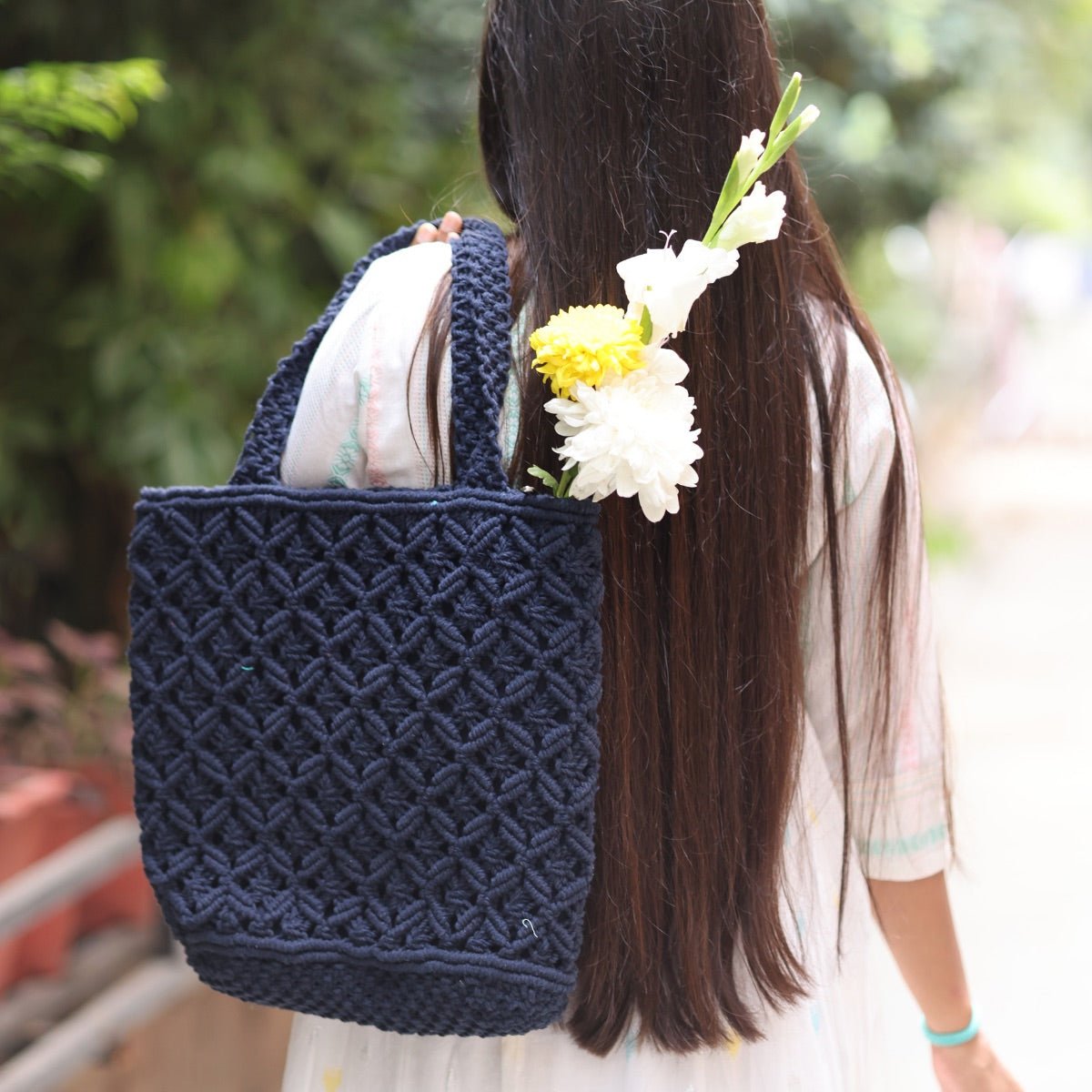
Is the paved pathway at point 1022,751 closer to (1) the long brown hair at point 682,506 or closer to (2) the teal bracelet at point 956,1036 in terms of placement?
(2) the teal bracelet at point 956,1036

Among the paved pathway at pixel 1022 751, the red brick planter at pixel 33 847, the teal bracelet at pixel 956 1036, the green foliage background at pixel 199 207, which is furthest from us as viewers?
the paved pathway at pixel 1022 751

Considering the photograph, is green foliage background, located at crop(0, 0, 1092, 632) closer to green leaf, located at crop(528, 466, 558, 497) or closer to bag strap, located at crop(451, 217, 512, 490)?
bag strap, located at crop(451, 217, 512, 490)

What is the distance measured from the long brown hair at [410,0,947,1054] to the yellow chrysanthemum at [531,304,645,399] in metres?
0.07

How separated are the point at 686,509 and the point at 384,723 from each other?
292mm

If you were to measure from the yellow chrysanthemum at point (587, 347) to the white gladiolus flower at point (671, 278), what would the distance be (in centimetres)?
2

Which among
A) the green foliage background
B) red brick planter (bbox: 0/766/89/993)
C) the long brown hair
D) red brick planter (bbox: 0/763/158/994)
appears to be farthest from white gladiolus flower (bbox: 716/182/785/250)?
red brick planter (bbox: 0/766/89/993)

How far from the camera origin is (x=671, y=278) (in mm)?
868

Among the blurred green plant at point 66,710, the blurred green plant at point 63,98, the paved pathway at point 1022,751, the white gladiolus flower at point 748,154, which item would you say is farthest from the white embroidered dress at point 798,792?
the blurred green plant at point 66,710

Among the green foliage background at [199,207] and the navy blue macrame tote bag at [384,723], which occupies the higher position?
the green foliage background at [199,207]

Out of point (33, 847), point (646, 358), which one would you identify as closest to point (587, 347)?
point (646, 358)

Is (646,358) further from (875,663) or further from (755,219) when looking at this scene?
(875,663)

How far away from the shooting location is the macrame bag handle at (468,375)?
0.91 metres

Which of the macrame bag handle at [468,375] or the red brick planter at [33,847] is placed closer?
the macrame bag handle at [468,375]

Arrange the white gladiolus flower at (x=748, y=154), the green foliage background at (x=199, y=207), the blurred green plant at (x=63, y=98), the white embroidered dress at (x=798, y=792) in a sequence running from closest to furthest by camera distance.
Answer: the white gladiolus flower at (x=748, y=154), the white embroidered dress at (x=798, y=792), the blurred green plant at (x=63, y=98), the green foliage background at (x=199, y=207)
